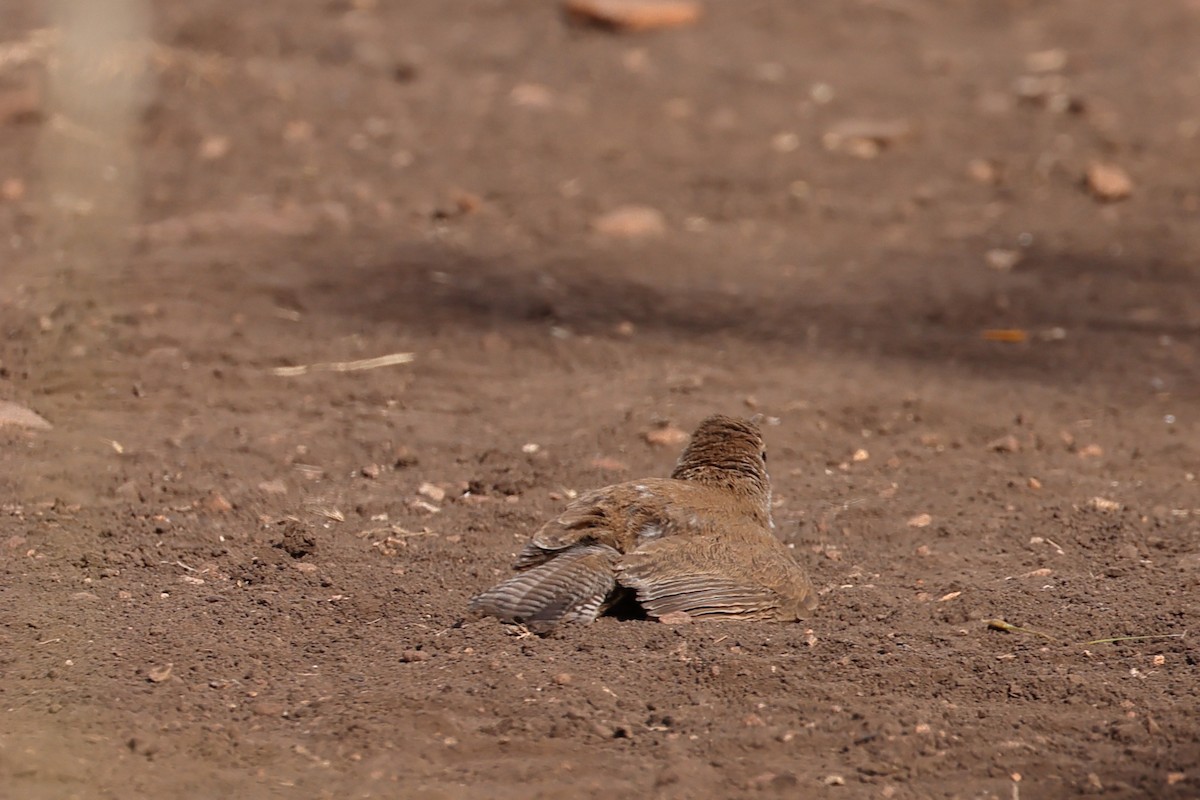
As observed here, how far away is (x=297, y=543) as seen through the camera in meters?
4.57

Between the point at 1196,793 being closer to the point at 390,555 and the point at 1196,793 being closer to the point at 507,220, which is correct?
the point at 390,555

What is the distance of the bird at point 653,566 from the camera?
4016mm

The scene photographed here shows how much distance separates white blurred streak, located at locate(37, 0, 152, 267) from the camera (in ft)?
23.9

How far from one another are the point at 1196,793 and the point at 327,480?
300 cm

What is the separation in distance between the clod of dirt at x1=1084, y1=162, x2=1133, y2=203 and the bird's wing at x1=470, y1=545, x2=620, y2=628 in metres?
5.51

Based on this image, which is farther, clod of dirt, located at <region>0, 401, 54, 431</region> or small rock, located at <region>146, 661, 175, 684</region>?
clod of dirt, located at <region>0, 401, 54, 431</region>

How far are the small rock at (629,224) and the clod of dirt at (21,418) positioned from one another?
3.46m

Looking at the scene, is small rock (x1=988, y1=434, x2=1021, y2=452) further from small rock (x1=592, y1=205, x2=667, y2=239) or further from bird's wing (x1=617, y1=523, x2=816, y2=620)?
small rock (x1=592, y1=205, x2=667, y2=239)

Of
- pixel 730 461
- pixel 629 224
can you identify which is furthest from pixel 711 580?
pixel 629 224

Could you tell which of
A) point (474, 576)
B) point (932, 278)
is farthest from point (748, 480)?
point (932, 278)

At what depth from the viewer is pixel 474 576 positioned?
4.45m

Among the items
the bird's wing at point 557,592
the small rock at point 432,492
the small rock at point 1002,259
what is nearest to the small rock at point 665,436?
the small rock at point 432,492

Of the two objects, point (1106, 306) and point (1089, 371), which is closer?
point (1089, 371)

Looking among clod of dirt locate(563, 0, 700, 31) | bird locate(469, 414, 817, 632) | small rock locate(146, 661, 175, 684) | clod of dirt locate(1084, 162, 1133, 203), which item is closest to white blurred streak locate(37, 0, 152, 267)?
clod of dirt locate(563, 0, 700, 31)
